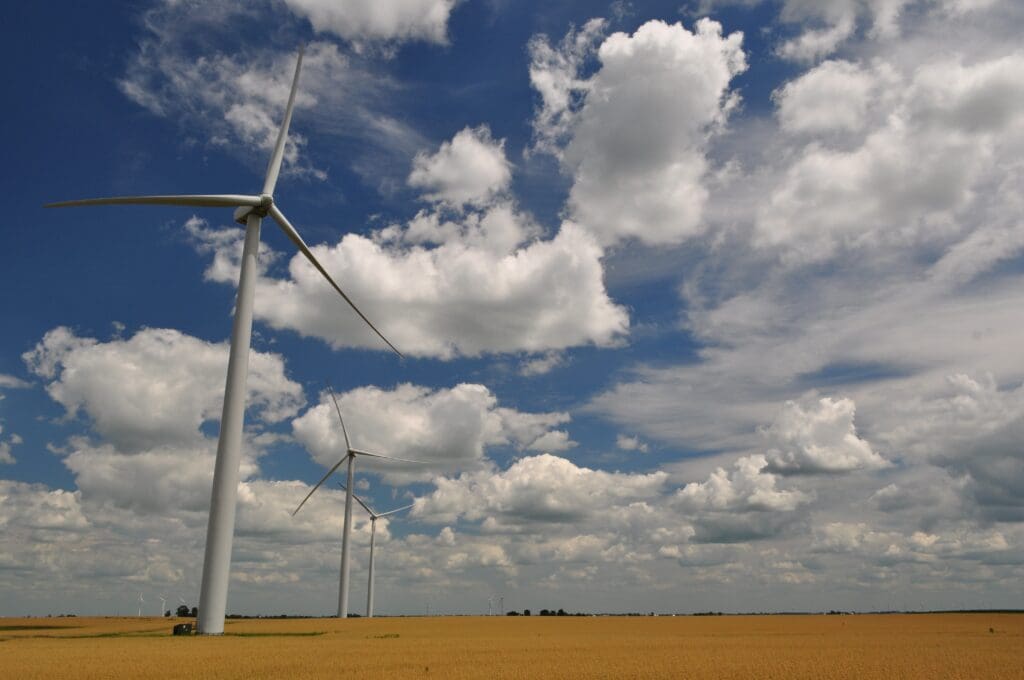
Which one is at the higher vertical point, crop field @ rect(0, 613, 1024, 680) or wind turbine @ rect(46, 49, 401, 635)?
wind turbine @ rect(46, 49, 401, 635)

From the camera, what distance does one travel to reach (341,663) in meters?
40.5

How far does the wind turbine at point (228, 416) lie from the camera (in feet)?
186

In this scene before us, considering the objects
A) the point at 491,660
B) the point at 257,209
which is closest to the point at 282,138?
the point at 257,209

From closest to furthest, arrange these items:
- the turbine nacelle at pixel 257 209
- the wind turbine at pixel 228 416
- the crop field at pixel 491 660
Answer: the crop field at pixel 491 660 → the wind turbine at pixel 228 416 → the turbine nacelle at pixel 257 209

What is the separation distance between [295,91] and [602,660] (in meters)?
63.2

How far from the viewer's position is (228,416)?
59.0 meters

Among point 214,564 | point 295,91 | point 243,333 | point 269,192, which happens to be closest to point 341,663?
point 214,564

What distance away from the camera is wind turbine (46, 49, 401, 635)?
5656 centimetres

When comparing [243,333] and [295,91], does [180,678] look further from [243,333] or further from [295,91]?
[295,91]

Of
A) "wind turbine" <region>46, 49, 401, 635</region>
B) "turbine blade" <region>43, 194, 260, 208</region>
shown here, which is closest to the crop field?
"wind turbine" <region>46, 49, 401, 635</region>

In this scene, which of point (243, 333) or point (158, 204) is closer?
point (243, 333)

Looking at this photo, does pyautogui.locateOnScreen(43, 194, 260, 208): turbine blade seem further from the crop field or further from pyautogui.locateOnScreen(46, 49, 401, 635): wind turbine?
the crop field

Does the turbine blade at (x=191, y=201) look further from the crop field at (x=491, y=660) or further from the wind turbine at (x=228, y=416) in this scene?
the crop field at (x=491, y=660)

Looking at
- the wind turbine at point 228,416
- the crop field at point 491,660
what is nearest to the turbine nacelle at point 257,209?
the wind turbine at point 228,416
